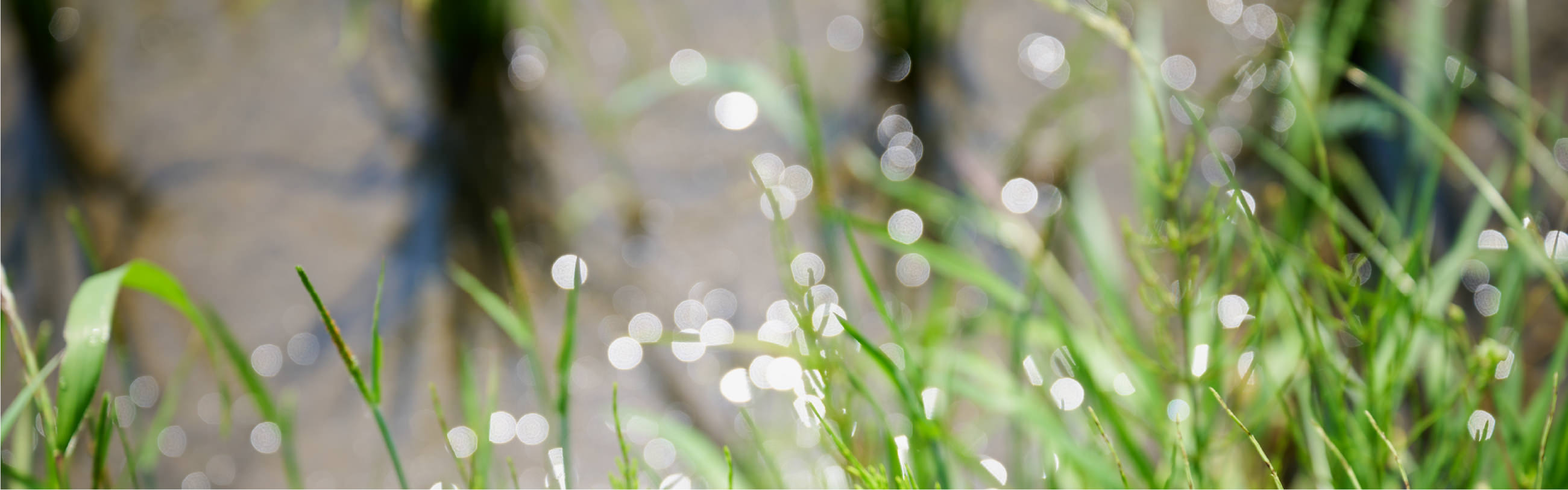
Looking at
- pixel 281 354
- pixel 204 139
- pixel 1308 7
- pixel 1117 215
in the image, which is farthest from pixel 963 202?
pixel 204 139

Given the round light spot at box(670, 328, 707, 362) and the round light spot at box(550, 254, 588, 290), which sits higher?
the round light spot at box(550, 254, 588, 290)

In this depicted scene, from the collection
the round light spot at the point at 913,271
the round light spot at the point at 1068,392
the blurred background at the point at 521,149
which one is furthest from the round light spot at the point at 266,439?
the round light spot at the point at 1068,392

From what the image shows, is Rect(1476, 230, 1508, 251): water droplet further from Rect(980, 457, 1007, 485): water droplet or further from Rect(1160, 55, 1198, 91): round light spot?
Rect(980, 457, 1007, 485): water droplet

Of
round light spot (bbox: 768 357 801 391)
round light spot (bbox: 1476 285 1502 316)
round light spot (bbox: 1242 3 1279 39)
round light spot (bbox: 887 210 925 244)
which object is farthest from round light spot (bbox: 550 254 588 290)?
round light spot (bbox: 1476 285 1502 316)

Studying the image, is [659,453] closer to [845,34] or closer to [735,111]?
[735,111]

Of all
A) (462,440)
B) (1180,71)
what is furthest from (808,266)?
(1180,71)
